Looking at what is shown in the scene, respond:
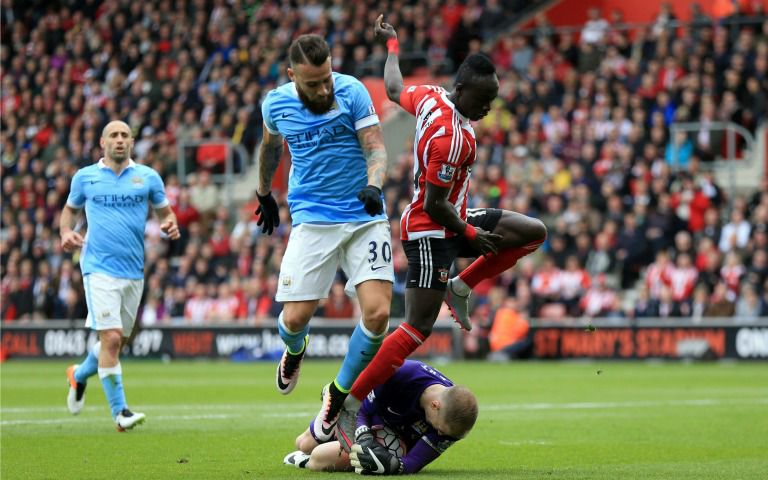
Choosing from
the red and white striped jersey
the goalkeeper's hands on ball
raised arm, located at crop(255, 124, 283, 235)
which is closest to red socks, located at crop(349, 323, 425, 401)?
the goalkeeper's hands on ball

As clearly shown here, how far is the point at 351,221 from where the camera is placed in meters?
9.13

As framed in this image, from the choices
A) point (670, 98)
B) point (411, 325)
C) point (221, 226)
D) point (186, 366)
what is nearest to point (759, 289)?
point (670, 98)

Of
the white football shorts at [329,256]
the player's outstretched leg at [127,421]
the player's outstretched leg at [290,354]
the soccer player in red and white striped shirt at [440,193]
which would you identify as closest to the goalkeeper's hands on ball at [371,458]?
the soccer player in red and white striped shirt at [440,193]

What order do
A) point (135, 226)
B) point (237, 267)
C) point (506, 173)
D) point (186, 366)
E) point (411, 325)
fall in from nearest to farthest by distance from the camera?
point (411, 325) < point (135, 226) < point (186, 366) < point (506, 173) < point (237, 267)

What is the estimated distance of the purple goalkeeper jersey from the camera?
27.2 ft

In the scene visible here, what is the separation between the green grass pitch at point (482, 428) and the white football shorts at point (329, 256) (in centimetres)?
119

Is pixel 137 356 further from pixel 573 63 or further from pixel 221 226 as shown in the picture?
pixel 573 63

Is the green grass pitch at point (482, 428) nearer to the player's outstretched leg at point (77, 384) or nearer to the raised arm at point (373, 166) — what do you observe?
the player's outstretched leg at point (77, 384)

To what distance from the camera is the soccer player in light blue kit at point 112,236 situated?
11.7m

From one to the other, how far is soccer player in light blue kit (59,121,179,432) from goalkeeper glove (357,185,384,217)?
3.64 metres

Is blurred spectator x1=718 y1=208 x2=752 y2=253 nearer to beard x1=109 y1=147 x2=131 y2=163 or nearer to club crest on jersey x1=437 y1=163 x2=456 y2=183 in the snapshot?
beard x1=109 y1=147 x2=131 y2=163

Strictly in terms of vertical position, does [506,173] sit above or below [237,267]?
above

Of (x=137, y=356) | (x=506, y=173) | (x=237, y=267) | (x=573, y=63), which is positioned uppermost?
(x=573, y=63)

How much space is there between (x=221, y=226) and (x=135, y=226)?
1702 cm
